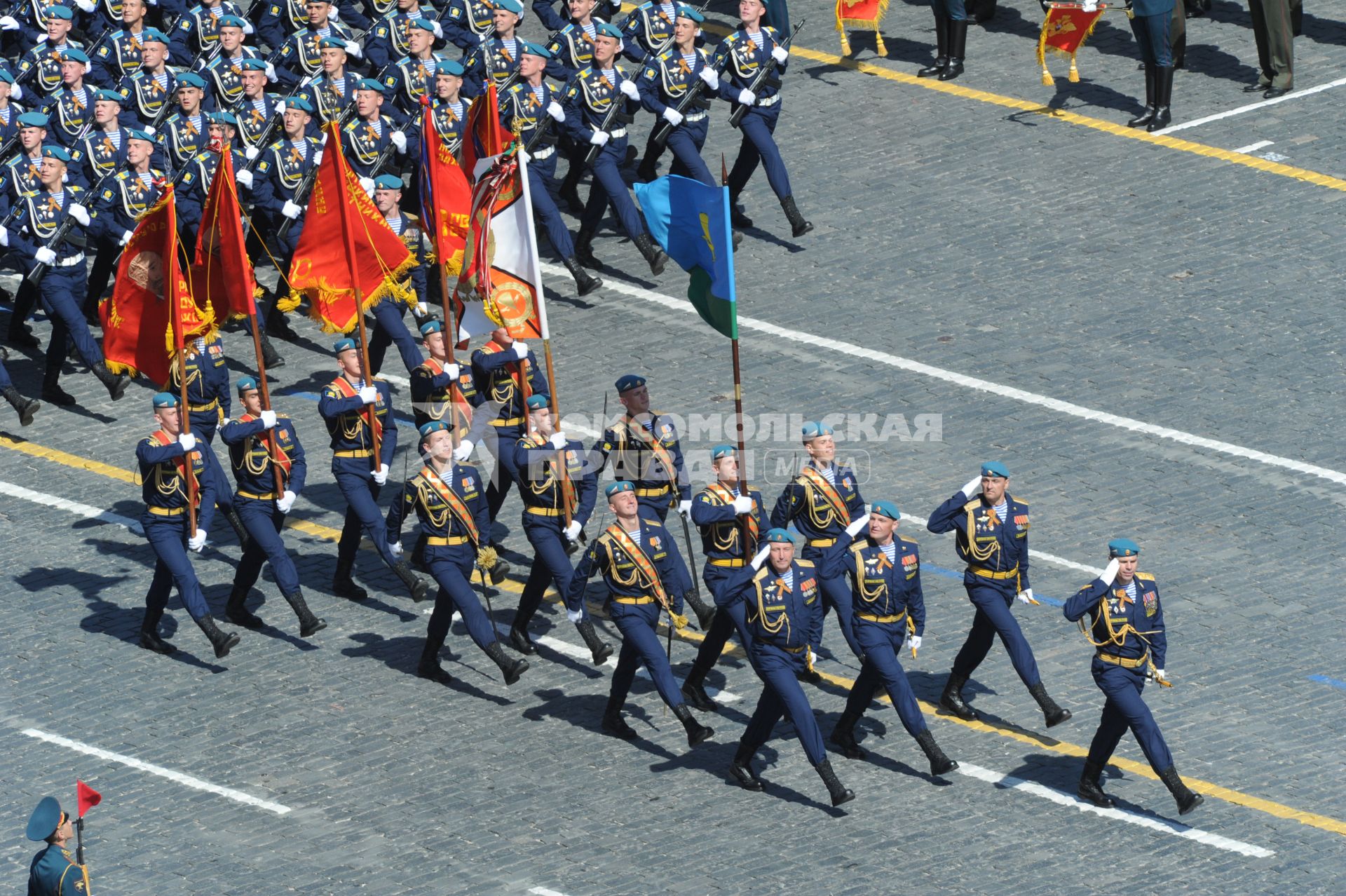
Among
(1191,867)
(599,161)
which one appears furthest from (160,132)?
(1191,867)

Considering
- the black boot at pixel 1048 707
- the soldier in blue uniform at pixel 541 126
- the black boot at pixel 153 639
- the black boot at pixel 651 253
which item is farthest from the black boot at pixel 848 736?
the black boot at pixel 651 253

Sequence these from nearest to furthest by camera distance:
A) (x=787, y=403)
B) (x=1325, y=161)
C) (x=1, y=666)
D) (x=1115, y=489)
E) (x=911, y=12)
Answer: (x=1, y=666), (x=1115, y=489), (x=787, y=403), (x=1325, y=161), (x=911, y=12)

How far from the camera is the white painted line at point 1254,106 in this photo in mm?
29594

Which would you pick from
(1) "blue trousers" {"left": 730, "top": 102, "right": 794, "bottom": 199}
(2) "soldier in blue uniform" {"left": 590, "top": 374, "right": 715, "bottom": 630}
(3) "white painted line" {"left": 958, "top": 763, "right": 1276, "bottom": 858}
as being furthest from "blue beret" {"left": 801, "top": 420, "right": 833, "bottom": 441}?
(1) "blue trousers" {"left": 730, "top": 102, "right": 794, "bottom": 199}

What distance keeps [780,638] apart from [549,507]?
9.57 feet

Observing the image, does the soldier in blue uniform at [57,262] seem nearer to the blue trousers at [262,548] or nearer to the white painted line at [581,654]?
the blue trousers at [262,548]

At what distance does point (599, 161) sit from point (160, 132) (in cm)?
459

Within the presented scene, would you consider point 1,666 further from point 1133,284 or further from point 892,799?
point 1133,284

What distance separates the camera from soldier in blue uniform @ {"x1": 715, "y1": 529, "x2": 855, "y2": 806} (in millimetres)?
18859

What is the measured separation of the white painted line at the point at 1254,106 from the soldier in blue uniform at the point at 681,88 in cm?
546

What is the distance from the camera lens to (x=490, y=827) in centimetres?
1877

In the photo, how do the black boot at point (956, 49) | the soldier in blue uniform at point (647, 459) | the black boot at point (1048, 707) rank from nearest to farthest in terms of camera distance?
the black boot at point (1048, 707) < the soldier in blue uniform at point (647, 459) < the black boot at point (956, 49)

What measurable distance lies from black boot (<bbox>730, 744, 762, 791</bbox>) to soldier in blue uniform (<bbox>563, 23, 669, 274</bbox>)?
912cm

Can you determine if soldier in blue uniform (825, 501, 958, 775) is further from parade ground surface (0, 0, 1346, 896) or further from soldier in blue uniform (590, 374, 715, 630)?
soldier in blue uniform (590, 374, 715, 630)
